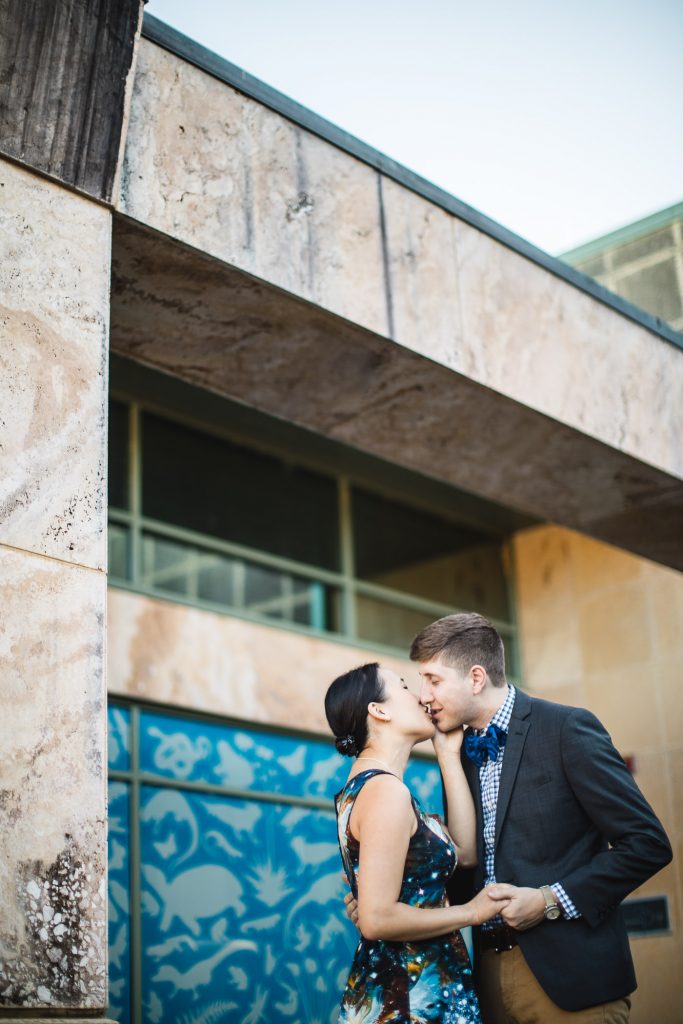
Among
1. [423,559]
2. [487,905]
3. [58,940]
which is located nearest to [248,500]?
[423,559]

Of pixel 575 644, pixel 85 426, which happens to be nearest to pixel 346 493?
pixel 575 644

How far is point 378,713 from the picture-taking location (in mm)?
3928

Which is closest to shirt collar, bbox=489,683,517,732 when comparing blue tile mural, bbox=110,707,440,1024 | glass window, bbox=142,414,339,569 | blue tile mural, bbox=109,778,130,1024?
blue tile mural, bbox=109,778,130,1024

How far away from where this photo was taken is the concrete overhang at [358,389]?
197 inches

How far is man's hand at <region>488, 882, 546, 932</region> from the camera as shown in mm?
3592

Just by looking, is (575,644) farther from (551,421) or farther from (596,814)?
(596,814)

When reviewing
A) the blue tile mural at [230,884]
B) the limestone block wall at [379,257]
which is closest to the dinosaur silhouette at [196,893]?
the blue tile mural at [230,884]

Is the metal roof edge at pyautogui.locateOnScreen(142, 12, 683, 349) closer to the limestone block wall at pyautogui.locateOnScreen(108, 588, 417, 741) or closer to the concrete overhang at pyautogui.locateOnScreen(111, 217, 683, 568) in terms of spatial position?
the concrete overhang at pyautogui.locateOnScreen(111, 217, 683, 568)

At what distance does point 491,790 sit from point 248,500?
6.66 metres

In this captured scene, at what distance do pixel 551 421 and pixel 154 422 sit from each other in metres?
4.77

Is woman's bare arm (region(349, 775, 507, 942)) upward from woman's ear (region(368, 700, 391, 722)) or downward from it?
downward

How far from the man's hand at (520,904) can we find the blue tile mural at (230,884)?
4.73 metres

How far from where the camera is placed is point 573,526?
24.3 feet

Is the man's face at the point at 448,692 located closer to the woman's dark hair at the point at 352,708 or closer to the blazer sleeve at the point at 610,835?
the woman's dark hair at the point at 352,708
